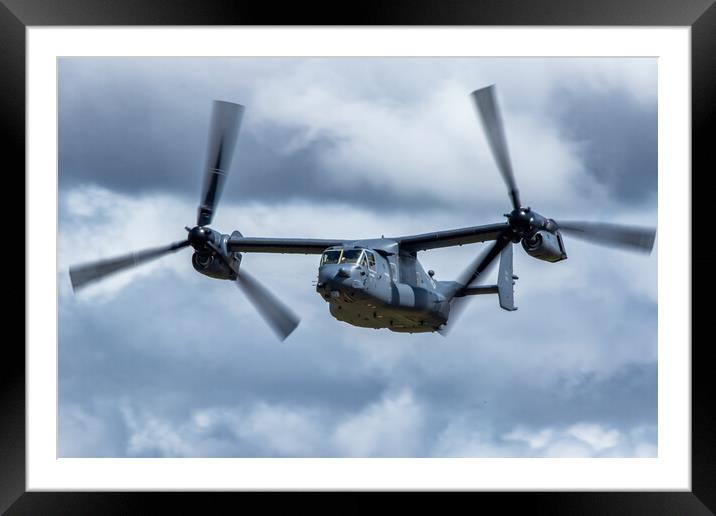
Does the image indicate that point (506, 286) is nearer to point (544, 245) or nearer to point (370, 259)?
point (544, 245)

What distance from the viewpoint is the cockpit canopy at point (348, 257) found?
18444 millimetres

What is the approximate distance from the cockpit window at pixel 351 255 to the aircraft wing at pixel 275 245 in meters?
1.92

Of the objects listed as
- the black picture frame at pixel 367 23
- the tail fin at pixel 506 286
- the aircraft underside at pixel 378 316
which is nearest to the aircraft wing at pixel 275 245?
the aircraft underside at pixel 378 316

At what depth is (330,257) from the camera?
61.1ft

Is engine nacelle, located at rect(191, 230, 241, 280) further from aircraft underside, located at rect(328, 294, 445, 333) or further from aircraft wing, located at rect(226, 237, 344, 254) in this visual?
aircraft underside, located at rect(328, 294, 445, 333)

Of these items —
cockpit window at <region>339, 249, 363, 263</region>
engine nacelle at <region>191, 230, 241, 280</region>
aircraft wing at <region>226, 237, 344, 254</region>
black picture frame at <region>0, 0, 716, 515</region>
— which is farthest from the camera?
engine nacelle at <region>191, 230, 241, 280</region>

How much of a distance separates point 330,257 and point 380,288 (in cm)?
115

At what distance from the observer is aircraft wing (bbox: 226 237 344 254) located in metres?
20.7

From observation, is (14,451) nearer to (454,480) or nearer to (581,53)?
(454,480)

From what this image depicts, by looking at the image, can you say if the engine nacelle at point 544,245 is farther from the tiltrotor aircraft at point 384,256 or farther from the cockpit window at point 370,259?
the cockpit window at point 370,259

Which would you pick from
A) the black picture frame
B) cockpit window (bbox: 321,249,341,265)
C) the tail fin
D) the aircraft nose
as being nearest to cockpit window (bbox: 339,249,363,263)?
cockpit window (bbox: 321,249,341,265)

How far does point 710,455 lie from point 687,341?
4.87 ft

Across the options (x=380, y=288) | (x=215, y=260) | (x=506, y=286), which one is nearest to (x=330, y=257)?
(x=380, y=288)

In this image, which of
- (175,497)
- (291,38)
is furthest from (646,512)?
(291,38)
